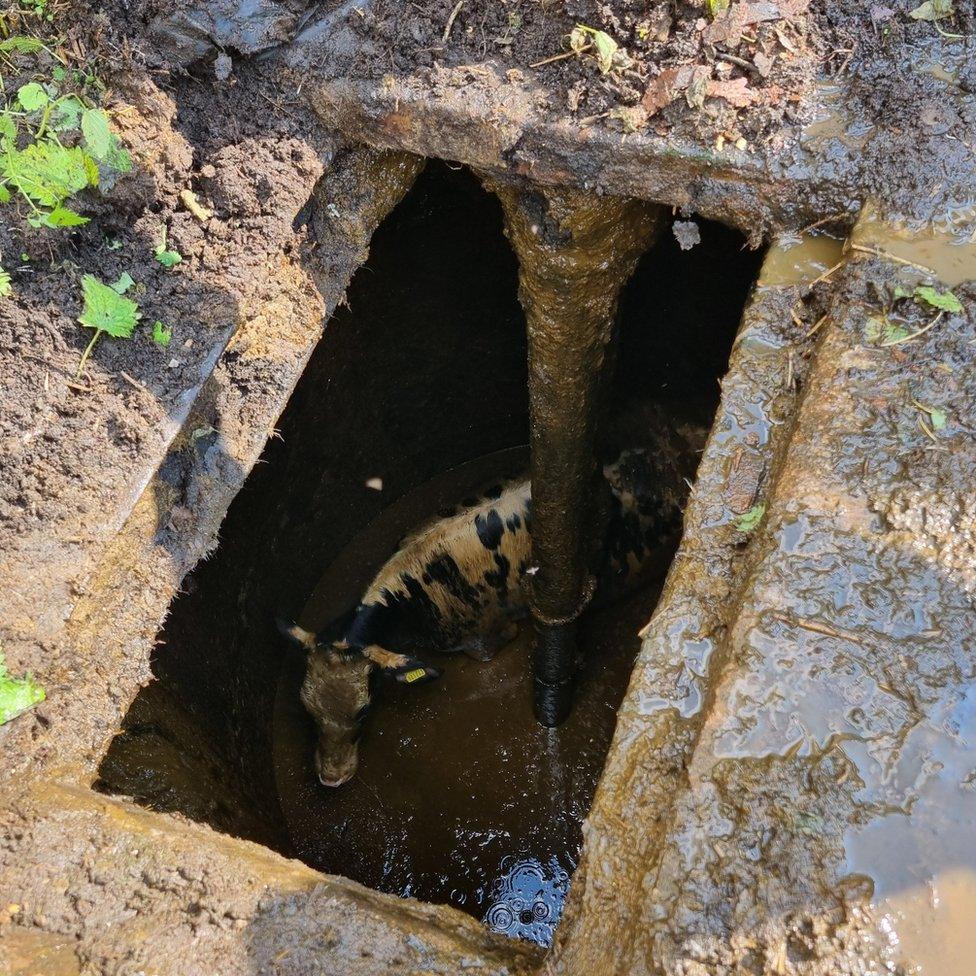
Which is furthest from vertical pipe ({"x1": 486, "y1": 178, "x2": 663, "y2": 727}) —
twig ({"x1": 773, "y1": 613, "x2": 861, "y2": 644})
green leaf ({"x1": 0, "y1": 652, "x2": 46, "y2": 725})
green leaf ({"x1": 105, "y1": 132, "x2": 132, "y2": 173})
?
green leaf ({"x1": 0, "y1": 652, "x2": 46, "y2": 725})

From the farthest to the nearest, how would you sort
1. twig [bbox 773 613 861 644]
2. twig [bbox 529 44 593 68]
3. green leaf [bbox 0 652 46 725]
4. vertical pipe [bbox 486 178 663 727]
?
1. vertical pipe [bbox 486 178 663 727]
2. twig [bbox 529 44 593 68]
3. green leaf [bbox 0 652 46 725]
4. twig [bbox 773 613 861 644]

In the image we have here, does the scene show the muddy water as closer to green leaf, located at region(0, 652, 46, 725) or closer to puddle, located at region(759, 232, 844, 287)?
green leaf, located at region(0, 652, 46, 725)

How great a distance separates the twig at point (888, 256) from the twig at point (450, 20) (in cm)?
180

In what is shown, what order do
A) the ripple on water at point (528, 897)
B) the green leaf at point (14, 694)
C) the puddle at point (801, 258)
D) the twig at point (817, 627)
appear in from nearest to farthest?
1. the twig at point (817, 627)
2. the green leaf at point (14, 694)
3. the puddle at point (801, 258)
4. the ripple on water at point (528, 897)

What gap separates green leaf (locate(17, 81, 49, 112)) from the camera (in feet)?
10.7

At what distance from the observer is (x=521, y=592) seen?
6066mm

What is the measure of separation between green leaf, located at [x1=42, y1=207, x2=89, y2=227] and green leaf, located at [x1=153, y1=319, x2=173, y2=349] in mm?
499

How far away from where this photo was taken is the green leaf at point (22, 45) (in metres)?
3.31

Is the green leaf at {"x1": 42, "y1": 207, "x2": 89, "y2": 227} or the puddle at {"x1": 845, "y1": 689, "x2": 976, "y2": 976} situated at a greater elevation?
the green leaf at {"x1": 42, "y1": 207, "x2": 89, "y2": 227}

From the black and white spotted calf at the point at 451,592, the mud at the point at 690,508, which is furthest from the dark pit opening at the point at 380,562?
the mud at the point at 690,508

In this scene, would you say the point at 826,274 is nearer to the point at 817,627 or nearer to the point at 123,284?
the point at 817,627

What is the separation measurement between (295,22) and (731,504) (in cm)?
270

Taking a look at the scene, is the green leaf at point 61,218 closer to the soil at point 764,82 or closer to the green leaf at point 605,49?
the soil at point 764,82

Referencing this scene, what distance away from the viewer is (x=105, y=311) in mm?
3256
